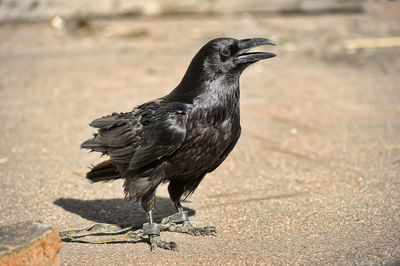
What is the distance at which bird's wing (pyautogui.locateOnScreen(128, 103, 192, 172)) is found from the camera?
13.7 ft

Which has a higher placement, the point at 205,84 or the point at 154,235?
the point at 205,84

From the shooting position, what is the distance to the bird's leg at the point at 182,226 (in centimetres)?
452

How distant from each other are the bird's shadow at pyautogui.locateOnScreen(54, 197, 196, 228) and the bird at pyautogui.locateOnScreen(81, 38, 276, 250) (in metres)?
0.42

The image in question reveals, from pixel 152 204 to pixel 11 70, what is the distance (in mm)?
5496

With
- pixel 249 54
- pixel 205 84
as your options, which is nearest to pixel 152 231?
pixel 205 84

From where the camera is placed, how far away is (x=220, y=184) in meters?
5.57

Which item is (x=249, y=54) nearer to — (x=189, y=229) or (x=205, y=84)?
(x=205, y=84)

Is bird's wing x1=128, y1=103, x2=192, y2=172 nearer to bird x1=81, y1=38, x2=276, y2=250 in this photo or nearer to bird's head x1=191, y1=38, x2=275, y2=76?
bird x1=81, y1=38, x2=276, y2=250

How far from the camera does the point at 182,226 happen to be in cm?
463

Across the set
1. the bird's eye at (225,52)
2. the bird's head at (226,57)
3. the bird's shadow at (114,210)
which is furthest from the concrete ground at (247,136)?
the bird's eye at (225,52)

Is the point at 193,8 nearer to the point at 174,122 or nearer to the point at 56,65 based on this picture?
the point at 56,65

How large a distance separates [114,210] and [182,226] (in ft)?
2.68

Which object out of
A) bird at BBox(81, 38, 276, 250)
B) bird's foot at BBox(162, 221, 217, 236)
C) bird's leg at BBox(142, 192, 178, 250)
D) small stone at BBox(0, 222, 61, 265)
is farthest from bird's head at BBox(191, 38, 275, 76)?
small stone at BBox(0, 222, 61, 265)

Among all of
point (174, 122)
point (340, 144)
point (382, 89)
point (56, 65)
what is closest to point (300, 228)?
point (174, 122)
